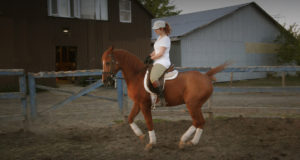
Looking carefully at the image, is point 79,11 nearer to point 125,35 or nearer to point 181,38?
point 125,35

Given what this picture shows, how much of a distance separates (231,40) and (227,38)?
53 centimetres

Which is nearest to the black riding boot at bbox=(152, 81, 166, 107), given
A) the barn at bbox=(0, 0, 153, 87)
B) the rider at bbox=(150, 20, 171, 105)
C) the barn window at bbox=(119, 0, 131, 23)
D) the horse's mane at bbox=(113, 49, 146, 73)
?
the rider at bbox=(150, 20, 171, 105)

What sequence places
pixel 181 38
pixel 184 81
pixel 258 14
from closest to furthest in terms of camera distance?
pixel 184 81
pixel 181 38
pixel 258 14

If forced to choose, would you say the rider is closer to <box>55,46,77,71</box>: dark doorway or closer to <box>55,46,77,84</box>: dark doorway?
<box>55,46,77,84</box>: dark doorway

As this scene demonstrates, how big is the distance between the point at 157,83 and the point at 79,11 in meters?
14.4

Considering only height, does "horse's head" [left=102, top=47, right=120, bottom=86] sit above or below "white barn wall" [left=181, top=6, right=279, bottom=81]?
below

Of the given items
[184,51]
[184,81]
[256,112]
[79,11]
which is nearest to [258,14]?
[184,51]

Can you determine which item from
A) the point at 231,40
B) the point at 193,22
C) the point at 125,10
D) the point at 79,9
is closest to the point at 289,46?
the point at 231,40

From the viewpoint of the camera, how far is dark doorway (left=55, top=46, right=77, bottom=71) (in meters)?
19.8

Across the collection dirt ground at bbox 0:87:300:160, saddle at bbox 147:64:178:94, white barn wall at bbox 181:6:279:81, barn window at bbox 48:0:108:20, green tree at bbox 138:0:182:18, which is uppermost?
green tree at bbox 138:0:182:18

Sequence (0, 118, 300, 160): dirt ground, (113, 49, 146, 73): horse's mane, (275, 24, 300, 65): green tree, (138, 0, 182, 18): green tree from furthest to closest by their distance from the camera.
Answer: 1. (138, 0, 182, 18): green tree
2. (275, 24, 300, 65): green tree
3. (113, 49, 146, 73): horse's mane
4. (0, 118, 300, 160): dirt ground

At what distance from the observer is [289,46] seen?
76.7ft

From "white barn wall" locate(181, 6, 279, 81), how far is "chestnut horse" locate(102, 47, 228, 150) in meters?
14.6

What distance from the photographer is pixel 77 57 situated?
58.0 ft
